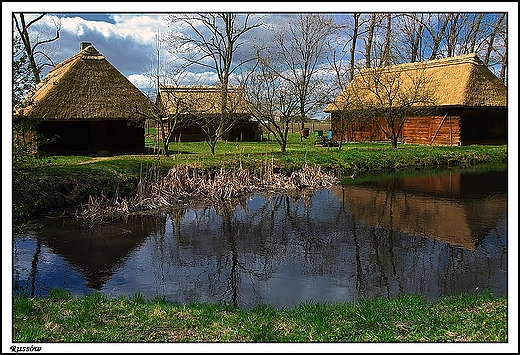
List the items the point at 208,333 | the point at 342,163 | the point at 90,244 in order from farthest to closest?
the point at 342,163 < the point at 90,244 < the point at 208,333

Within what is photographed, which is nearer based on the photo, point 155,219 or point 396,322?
point 396,322

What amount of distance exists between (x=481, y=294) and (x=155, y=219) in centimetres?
678

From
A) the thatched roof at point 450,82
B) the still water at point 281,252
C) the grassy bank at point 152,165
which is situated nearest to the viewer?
the still water at point 281,252

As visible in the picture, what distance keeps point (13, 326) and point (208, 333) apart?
67.6 inches

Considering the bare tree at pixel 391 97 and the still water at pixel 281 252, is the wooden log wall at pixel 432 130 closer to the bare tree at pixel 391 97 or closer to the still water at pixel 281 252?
the bare tree at pixel 391 97

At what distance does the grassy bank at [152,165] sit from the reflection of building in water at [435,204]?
232cm

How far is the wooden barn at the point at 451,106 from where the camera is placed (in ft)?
A: 78.4

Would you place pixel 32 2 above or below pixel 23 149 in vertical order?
above

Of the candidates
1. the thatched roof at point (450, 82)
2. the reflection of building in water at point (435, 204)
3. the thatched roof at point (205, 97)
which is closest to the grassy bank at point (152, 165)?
the reflection of building in water at point (435, 204)

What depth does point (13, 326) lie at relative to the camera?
14.0 ft

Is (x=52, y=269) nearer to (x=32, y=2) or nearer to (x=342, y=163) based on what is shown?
(x=32, y=2)

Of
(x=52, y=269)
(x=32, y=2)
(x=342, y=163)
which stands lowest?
(x=52, y=269)

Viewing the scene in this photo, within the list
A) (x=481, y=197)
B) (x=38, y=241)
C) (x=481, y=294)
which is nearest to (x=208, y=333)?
(x=481, y=294)

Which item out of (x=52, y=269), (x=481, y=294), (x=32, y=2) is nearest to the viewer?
(x=32, y=2)
